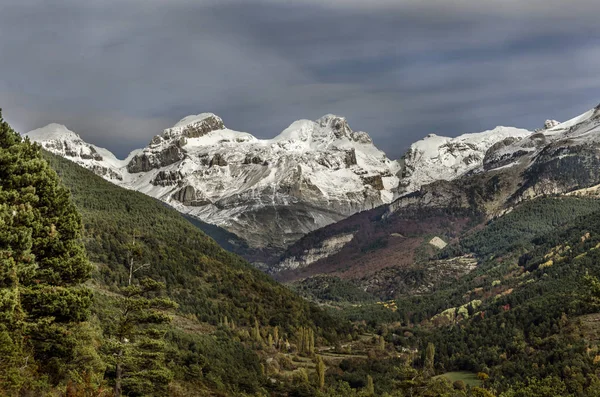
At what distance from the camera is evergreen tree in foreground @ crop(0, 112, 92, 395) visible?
48.1 metres

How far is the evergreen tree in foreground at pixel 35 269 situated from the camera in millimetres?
48125

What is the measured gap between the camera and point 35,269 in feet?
179

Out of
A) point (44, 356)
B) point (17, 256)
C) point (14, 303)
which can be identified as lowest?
point (44, 356)

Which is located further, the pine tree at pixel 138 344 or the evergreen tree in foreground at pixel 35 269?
the pine tree at pixel 138 344

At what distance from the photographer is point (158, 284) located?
2194 inches

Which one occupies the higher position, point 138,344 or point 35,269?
point 35,269

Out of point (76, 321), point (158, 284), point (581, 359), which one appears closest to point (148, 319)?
point (158, 284)

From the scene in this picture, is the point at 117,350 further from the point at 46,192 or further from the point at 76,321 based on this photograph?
the point at 46,192

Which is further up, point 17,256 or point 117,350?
point 17,256

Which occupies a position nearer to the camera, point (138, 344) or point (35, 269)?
point (35, 269)

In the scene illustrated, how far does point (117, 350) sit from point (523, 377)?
556ft

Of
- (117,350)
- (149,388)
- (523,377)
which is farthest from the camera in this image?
(523,377)

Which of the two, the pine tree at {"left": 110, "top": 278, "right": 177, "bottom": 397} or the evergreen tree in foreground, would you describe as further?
the pine tree at {"left": 110, "top": 278, "right": 177, "bottom": 397}

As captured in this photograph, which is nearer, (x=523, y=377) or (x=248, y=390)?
(x=248, y=390)
